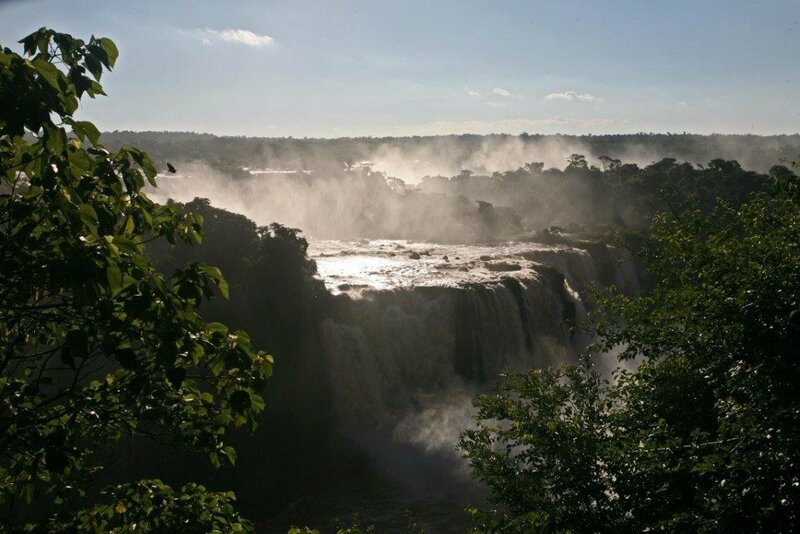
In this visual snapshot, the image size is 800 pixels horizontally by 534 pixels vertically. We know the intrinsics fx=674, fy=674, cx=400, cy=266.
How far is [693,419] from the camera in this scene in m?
9.80

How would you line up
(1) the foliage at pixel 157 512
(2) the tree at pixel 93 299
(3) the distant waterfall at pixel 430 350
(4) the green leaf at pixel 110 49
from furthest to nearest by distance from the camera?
(3) the distant waterfall at pixel 430 350 < (1) the foliage at pixel 157 512 < (4) the green leaf at pixel 110 49 < (2) the tree at pixel 93 299

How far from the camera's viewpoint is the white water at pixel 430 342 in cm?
2814

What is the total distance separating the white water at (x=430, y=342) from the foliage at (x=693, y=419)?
14898mm

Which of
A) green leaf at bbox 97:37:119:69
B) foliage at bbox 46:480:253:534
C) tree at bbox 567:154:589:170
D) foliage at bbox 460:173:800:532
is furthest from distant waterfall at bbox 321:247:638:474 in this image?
tree at bbox 567:154:589:170

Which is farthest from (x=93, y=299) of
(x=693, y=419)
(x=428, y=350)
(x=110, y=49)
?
(x=428, y=350)

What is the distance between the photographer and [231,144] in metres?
172

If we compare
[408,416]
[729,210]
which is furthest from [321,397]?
[729,210]

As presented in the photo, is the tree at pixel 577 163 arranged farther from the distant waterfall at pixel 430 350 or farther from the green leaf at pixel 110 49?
the green leaf at pixel 110 49

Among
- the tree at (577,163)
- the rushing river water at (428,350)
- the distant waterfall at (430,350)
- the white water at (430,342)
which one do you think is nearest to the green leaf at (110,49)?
the rushing river water at (428,350)

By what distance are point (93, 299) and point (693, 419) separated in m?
8.68

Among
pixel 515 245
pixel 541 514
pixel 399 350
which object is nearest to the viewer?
pixel 541 514

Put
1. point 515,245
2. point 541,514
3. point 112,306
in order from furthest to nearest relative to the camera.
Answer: point 515,245 < point 541,514 < point 112,306

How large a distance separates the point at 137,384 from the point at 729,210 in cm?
1294

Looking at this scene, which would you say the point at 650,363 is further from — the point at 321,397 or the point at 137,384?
the point at 321,397
